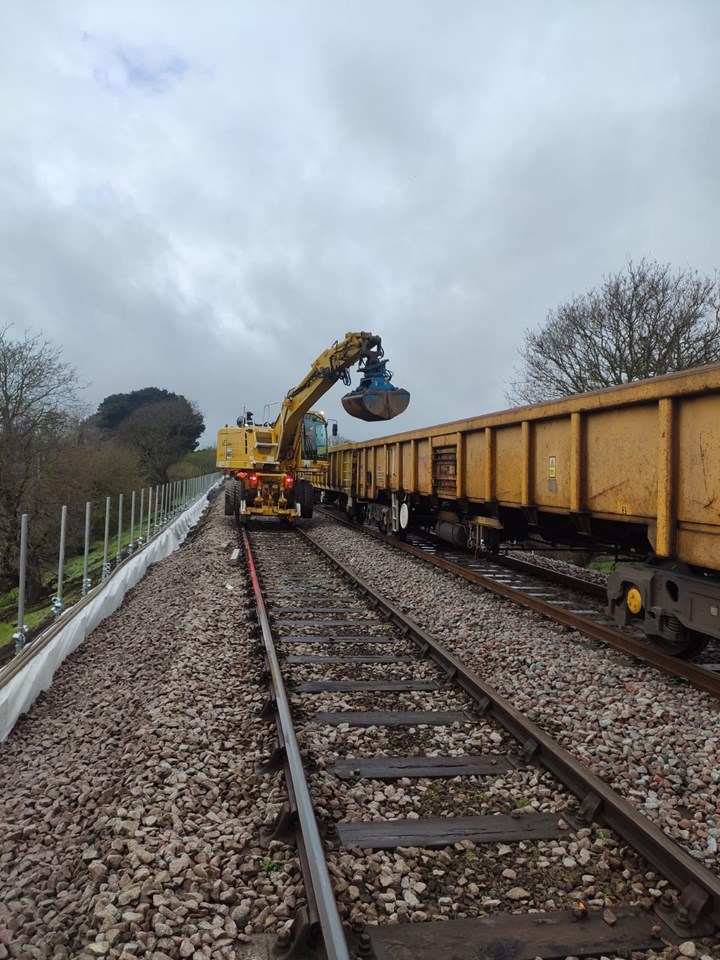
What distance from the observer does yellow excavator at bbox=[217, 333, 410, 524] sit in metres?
14.6

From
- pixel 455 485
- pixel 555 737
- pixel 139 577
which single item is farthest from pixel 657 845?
pixel 139 577

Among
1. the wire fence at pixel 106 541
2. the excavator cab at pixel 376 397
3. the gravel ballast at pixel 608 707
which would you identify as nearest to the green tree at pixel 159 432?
the wire fence at pixel 106 541

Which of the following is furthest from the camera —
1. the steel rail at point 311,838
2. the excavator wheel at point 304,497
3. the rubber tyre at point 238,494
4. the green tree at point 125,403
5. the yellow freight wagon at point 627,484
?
the green tree at point 125,403

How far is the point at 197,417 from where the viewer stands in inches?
2196

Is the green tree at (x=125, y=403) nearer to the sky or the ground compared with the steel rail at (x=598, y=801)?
nearer to the sky

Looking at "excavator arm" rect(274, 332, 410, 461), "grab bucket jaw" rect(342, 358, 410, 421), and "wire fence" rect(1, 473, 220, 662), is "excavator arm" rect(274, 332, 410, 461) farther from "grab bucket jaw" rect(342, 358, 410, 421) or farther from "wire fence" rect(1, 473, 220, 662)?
"wire fence" rect(1, 473, 220, 662)

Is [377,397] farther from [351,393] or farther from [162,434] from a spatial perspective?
[162,434]

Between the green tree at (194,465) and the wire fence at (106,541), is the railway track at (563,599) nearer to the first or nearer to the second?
the wire fence at (106,541)

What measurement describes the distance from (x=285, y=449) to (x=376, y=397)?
4816 millimetres

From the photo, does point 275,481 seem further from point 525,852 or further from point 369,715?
point 525,852

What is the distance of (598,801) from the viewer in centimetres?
319

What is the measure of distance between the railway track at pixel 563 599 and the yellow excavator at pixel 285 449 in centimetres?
422

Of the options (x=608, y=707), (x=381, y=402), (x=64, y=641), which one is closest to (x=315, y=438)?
(x=381, y=402)

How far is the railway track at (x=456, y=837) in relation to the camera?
242cm
